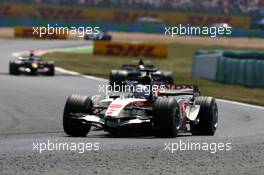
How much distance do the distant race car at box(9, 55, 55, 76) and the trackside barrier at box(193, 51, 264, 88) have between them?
598 centimetres

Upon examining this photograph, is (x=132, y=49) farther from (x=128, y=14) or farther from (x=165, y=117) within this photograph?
(x=165, y=117)

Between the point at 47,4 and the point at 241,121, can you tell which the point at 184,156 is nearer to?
the point at 241,121

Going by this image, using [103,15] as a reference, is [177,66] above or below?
above

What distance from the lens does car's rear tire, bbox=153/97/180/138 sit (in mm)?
12422

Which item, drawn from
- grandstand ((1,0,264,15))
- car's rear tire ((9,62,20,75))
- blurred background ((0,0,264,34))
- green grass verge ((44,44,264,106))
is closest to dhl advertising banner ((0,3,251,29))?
blurred background ((0,0,264,34))

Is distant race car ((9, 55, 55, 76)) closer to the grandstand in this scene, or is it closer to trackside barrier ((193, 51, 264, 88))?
trackside barrier ((193, 51, 264, 88))

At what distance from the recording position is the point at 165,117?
12.4 metres

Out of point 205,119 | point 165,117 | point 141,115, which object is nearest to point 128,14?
point 205,119

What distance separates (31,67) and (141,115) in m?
19.8

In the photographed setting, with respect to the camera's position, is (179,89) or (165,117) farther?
(179,89)

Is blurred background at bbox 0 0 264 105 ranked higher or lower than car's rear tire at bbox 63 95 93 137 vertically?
lower

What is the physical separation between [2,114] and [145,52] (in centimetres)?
3476

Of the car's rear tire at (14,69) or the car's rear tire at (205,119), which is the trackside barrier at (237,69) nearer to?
the car's rear tire at (14,69)

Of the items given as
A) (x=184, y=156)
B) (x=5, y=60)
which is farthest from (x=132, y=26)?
(x=184, y=156)
